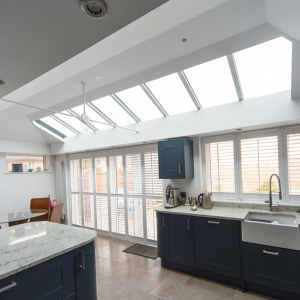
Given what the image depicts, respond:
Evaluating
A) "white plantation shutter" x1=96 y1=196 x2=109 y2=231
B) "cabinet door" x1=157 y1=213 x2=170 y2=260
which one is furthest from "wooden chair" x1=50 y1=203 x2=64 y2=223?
"cabinet door" x1=157 y1=213 x2=170 y2=260

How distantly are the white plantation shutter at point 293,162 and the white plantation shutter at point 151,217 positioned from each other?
2264 millimetres

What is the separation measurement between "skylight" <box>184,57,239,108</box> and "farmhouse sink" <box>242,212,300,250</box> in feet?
5.74

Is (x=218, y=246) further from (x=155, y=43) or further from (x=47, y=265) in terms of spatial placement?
(x=155, y=43)

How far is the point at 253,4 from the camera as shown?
1.65 m

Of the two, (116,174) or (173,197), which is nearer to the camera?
(173,197)

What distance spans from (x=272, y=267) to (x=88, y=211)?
4.31m

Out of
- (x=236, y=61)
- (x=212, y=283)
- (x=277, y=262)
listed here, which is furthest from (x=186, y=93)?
(x=212, y=283)

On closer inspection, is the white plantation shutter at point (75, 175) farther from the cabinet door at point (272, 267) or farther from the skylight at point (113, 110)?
the cabinet door at point (272, 267)

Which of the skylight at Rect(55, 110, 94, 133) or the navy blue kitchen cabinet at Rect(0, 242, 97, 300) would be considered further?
the skylight at Rect(55, 110, 94, 133)

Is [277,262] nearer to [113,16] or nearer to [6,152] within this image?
[113,16]

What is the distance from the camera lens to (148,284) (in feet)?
9.71

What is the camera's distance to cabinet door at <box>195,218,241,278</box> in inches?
109

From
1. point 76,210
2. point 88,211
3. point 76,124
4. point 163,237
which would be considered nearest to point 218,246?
point 163,237

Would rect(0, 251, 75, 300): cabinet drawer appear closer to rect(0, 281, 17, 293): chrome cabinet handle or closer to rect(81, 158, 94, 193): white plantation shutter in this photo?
rect(0, 281, 17, 293): chrome cabinet handle
